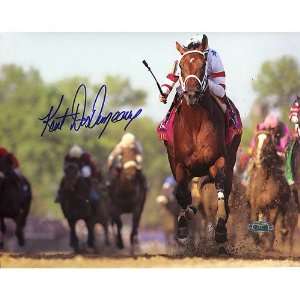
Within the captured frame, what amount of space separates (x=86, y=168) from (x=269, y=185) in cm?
153

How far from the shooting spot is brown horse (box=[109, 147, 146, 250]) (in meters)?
8.15

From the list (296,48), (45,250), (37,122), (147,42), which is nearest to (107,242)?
(45,250)

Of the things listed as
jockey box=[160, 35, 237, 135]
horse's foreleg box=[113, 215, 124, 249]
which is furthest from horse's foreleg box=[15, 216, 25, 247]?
jockey box=[160, 35, 237, 135]

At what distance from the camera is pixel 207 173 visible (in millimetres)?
8062

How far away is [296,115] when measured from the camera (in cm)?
826

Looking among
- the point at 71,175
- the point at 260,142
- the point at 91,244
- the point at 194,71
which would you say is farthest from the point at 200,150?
the point at 91,244

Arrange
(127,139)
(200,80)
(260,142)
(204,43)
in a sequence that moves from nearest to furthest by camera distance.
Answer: (200,80) < (204,43) < (127,139) < (260,142)

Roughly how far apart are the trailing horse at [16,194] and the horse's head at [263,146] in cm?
190

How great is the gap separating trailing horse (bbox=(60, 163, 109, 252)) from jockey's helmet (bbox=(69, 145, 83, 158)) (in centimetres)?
8

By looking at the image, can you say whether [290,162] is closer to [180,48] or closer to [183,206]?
[183,206]

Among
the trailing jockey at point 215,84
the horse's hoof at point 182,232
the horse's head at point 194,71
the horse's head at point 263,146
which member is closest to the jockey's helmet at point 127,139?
the trailing jockey at point 215,84

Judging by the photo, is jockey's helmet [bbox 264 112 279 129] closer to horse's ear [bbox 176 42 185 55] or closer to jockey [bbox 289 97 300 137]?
jockey [bbox 289 97 300 137]

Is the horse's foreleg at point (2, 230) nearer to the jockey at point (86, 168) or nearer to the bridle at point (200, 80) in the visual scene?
the jockey at point (86, 168)
